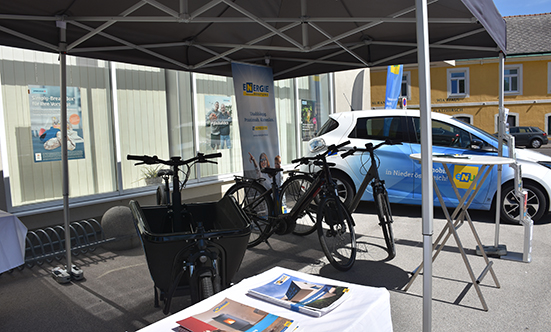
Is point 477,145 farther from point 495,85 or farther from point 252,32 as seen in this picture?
point 495,85

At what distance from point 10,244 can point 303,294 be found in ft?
7.29

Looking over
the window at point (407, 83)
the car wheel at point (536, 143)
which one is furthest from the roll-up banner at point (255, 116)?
the window at point (407, 83)

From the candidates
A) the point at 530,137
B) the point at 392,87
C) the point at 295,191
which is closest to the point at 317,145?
the point at 295,191

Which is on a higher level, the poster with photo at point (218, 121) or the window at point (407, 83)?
the window at point (407, 83)

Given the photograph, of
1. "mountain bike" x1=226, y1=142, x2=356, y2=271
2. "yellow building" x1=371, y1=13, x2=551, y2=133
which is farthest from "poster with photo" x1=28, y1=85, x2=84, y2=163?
"yellow building" x1=371, y1=13, x2=551, y2=133

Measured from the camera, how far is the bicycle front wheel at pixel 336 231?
14.8ft

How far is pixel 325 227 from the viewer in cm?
479

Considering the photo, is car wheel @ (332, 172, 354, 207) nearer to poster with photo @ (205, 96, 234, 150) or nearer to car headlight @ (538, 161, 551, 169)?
poster with photo @ (205, 96, 234, 150)

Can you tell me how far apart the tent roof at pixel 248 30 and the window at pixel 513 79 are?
93.4 feet

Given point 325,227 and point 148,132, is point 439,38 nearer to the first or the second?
point 325,227

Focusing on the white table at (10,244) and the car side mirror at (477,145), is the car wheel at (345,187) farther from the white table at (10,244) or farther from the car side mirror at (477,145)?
the white table at (10,244)

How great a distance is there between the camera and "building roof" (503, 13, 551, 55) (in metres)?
29.8

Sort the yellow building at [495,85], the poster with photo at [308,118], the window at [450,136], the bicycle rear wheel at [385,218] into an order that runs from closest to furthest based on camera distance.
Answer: the bicycle rear wheel at [385,218] < the window at [450,136] < the poster with photo at [308,118] < the yellow building at [495,85]

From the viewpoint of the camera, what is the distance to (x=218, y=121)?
8.21 meters
